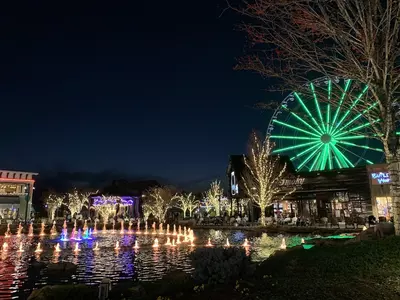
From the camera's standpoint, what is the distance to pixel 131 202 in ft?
217

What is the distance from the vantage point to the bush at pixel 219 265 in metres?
5.80

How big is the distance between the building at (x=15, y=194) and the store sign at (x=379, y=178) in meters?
42.5

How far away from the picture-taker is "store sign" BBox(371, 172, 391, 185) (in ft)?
89.0

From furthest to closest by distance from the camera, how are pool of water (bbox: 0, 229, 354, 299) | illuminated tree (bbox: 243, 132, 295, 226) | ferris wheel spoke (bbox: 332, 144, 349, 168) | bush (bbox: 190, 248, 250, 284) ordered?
ferris wheel spoke (bbox: 332, 144, 349, 168), illuminated tree (bbox: 243, 132, 295, 226), pool of water (bbox: 0, 229, 354, 299), bush (bbox: 190, 248, 250, 284)

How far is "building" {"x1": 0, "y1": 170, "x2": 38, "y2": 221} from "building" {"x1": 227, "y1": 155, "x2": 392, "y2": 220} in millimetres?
33564

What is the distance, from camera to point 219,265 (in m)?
5.84

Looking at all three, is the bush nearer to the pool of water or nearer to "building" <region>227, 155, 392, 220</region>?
the pool of water

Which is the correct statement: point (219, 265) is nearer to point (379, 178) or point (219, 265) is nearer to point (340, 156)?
point (379, 178)

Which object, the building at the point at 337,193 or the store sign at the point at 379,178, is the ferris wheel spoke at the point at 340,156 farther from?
the store sign at the point at 379,178

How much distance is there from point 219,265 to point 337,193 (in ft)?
101

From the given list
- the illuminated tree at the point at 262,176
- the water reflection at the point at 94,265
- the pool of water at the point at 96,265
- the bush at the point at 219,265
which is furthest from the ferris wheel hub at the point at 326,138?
the bush at the point at 219,265

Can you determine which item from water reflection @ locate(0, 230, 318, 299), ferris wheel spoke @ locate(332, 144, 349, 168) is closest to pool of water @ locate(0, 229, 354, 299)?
water reflection @ locate(0, 230, 318, 299)

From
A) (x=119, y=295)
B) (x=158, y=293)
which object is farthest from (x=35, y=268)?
(x=158, y=293)

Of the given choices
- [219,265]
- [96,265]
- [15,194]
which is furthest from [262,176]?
[15,194]
